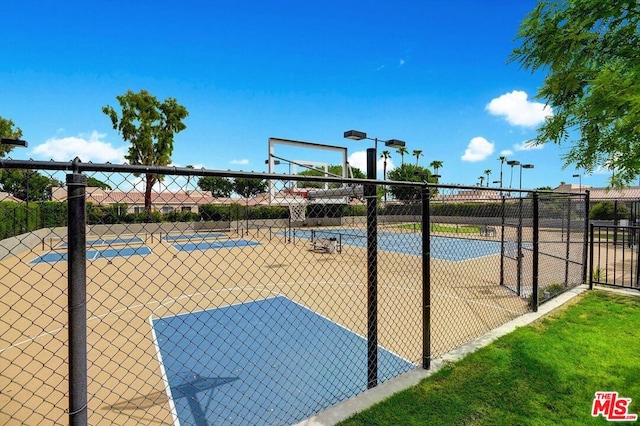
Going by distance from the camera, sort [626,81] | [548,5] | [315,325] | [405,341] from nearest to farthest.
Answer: [626,81] < [548,5] < [405,341] < [315,325]

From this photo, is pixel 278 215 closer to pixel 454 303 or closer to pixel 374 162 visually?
pixel 454 303

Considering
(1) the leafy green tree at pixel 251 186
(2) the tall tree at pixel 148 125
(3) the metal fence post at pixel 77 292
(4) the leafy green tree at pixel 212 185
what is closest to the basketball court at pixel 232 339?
(4) the leafy green tree at pixel 212 185

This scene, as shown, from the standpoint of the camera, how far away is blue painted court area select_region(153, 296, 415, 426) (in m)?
3.48

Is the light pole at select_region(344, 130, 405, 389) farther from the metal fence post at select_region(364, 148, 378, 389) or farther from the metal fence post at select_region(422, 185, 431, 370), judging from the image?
the metal fence post at select_region(422, 185, 431, 370)

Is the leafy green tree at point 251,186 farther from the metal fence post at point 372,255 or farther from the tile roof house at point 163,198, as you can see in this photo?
the metal fence post at point 372,255

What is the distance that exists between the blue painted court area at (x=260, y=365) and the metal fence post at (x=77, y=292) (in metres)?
1.98

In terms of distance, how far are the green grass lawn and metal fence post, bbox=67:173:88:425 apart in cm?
179

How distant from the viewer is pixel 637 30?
3133 millimetres

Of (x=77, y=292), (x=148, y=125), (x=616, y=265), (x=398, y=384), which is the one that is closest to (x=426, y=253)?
(x=398, y=384)

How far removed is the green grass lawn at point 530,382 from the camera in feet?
8.46

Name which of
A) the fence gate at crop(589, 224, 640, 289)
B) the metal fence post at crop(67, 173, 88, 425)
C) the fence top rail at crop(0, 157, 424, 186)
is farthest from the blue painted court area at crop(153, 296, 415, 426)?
the fence gate at crop(589, 224, 640, 289)

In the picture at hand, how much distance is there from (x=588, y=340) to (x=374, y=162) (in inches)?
140

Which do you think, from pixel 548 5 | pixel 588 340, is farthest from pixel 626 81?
pixel 588 340

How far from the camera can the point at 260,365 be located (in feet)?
14.7
